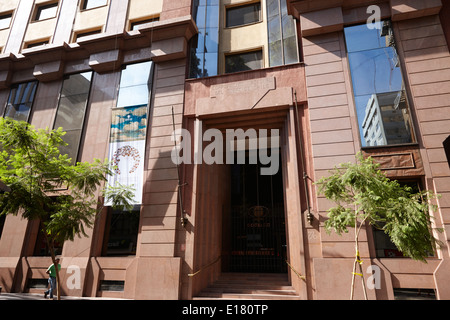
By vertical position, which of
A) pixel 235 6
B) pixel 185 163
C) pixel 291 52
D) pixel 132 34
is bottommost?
pixel 185 163

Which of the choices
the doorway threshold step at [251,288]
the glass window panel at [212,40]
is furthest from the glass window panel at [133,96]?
the doorway threshold step at [251,288]

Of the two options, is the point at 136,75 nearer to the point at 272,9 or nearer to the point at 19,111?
the point at 19,111

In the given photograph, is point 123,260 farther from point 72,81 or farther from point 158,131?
point 72,81

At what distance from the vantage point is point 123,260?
575 inches

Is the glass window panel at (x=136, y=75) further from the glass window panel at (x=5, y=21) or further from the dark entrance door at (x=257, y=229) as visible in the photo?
the glass window panel at (x=5, y=21)

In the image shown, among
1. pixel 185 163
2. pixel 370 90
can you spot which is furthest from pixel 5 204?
pixel 370 90

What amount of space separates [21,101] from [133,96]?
31.3 feet

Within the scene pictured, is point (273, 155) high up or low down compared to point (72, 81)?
down

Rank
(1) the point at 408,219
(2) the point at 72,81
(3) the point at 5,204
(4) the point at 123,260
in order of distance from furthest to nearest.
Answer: (2) the point at 72,81 → (4) the point at 123,260 → (3) the point at 5,204 → (1) the point at 408,219

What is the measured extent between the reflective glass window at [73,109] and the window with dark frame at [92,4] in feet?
20.4

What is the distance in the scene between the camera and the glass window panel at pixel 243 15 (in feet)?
60.2

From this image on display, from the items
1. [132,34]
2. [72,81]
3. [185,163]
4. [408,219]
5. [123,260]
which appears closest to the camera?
[408,219]

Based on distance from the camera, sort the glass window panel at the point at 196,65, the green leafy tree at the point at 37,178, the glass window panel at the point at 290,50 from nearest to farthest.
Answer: the green leafy tree at the point at 37,178, the glass window panel at the point at 290,50, the glass window panel at the point at 196,65

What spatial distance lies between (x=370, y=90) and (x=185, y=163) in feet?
33.9
